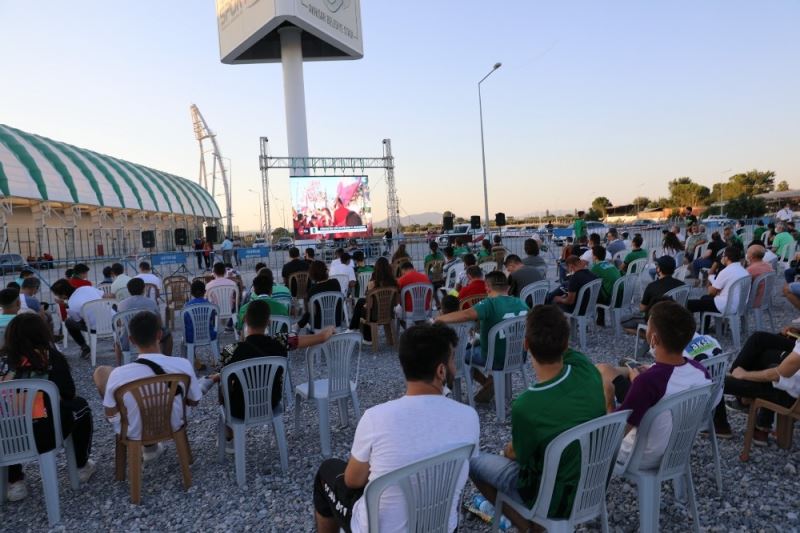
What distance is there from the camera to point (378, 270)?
6.82 metres

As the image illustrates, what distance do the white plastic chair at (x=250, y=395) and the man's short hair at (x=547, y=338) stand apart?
183 cm

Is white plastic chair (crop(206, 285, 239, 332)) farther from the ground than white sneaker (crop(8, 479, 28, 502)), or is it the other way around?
white plastic chair (crop(206, 285, 239, 332))

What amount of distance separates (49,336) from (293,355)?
390 centimetres

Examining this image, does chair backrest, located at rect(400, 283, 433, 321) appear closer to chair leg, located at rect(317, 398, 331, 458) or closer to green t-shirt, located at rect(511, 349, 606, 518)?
chair leg, located at rect(317, 398, 331, 458)

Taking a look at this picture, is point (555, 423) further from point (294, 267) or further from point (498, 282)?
point (294, 267)

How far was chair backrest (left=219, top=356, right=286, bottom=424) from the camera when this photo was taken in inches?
135

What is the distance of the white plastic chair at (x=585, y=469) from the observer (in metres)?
2.05

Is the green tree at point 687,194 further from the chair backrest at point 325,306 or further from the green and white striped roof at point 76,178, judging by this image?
the chair backrest at point 325,306

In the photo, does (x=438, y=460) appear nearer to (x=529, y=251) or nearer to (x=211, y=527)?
(x=211, y=527)

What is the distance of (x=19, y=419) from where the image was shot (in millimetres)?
3066

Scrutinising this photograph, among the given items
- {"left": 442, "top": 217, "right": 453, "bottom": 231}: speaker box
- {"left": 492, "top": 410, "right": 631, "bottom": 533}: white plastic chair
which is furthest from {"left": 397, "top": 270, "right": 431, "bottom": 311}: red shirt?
{"left": 442, "top": 217, "right": 453, "bottom": 231}: speaker box

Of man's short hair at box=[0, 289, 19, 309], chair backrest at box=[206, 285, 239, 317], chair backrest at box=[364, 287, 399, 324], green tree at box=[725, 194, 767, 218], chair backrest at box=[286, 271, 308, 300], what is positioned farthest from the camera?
green tree at box=[725, 194, 767, 218]

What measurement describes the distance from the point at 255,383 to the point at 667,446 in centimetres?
249

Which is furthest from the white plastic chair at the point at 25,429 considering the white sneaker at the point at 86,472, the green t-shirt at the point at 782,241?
the green t-shirt at the point at 782,241
